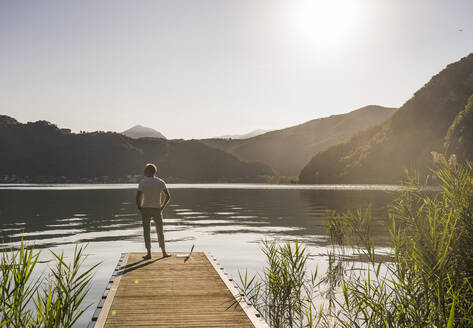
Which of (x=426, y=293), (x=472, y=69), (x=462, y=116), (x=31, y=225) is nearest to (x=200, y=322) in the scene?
(x=426, y=293)

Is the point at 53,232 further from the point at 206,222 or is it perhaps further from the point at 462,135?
the point at 462,135

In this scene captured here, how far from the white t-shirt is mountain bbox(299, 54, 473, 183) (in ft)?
349

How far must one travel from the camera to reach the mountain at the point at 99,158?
151 metres

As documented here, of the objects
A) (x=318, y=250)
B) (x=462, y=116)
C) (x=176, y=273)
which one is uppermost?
(x=462, y=116)

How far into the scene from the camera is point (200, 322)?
6.64 m

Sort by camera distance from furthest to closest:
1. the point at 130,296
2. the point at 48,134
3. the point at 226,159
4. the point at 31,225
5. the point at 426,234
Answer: the point at 226,159
the point at 48,134
the point at 31,225
the point at 130,296
the point at 426,234

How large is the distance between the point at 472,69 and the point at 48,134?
16076 centimetres

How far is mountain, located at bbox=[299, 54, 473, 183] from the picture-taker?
117 meters

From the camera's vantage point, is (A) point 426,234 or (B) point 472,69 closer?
(A) point 426,234

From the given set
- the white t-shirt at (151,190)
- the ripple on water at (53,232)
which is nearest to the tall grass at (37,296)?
the white t-shirt at (151,190)

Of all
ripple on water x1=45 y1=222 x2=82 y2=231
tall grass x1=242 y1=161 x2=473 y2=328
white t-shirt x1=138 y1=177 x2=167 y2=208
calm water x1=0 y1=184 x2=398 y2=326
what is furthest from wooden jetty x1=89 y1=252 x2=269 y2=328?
ripple on water x1=45 y1=222 x2=82 y2=231

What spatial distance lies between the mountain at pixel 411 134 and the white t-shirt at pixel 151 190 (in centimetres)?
10649

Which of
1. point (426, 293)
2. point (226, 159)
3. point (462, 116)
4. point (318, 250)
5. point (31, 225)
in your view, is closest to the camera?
point (426, 293)

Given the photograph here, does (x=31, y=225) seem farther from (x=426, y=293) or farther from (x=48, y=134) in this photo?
(x=48, y=134)
